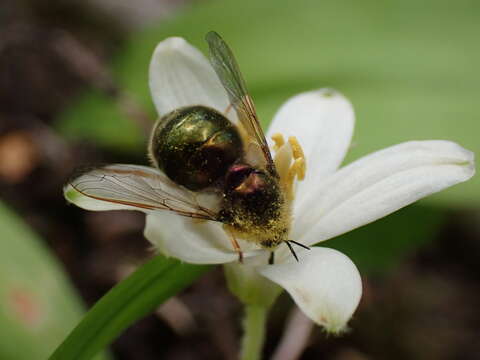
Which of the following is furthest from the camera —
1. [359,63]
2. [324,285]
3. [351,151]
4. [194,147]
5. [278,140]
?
[359,63]

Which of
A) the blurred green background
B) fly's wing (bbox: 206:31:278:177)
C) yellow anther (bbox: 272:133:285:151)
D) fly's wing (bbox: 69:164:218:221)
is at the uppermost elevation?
fly's wing (bbox: 206:31:278:177)

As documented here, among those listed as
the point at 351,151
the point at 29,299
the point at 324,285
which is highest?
the point at 324,285

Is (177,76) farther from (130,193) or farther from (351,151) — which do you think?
(351,151)

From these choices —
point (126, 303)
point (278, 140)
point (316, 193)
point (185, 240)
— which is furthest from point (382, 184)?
point (126, 303)

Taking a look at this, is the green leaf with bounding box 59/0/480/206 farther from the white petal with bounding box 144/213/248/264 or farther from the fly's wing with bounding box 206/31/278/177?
the white petal with bounding box 144/213/248/264

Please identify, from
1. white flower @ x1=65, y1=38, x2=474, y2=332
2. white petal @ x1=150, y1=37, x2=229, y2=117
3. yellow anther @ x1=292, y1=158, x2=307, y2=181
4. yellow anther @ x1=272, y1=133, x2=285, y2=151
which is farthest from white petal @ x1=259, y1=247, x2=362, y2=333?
white petal @ x1=150, y1=37, x2=229, y2=117

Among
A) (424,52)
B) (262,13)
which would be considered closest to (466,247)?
(424,52)
